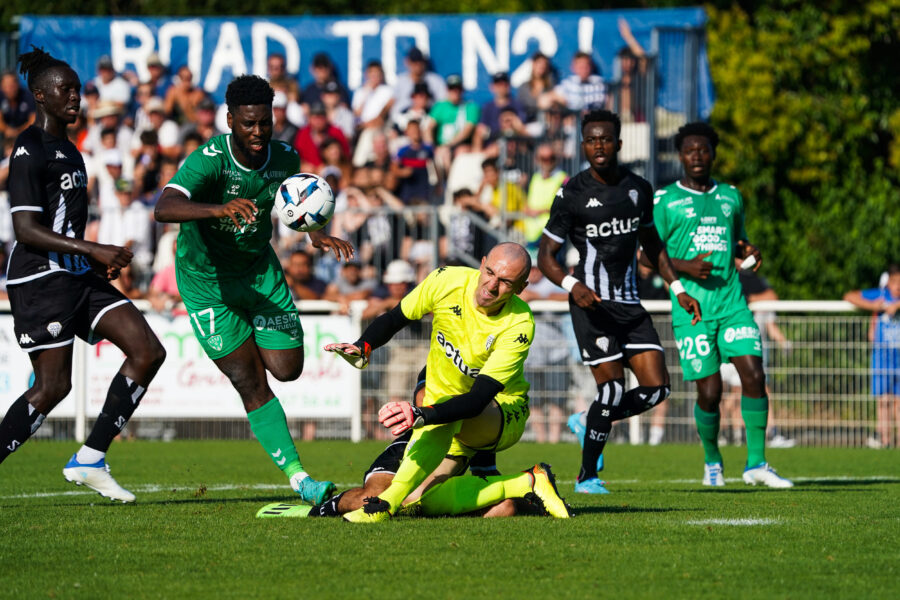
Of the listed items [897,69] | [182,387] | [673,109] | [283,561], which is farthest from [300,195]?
[897,69]

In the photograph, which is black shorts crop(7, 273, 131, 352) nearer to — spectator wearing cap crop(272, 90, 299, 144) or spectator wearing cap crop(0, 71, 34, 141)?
spectator wearing cap crop(272, 90, 299, 144)

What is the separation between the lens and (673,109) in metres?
20.6

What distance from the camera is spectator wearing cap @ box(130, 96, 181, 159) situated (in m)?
20.4

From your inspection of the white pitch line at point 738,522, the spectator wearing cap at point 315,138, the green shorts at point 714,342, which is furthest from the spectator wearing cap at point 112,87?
the white pitch line at point 738,522

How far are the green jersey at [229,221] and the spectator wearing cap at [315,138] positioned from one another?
11397mm

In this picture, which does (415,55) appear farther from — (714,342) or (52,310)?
(52,310)

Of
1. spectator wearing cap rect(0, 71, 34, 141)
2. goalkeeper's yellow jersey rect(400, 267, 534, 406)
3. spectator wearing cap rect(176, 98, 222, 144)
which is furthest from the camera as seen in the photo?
spectator wearing cap rect(0, 71, 34, 141)

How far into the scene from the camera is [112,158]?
66.4 feet

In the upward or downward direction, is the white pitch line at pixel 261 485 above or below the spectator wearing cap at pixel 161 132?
below

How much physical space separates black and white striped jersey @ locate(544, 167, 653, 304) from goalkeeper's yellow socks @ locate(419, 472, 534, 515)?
268 centimetres

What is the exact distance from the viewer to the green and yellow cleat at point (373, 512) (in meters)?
6.82

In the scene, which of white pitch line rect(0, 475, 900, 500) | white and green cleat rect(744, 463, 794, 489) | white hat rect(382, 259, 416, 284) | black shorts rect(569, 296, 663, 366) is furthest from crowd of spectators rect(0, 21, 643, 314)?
white and green cleat rect(744, 463, 794, 489)

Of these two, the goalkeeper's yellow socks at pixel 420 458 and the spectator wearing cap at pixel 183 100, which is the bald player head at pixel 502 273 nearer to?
the goalkeeper's yellow socks at pixel 420 458

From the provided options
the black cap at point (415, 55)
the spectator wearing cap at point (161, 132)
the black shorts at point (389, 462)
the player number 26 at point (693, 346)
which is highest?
the black cap at point (415, 55)
